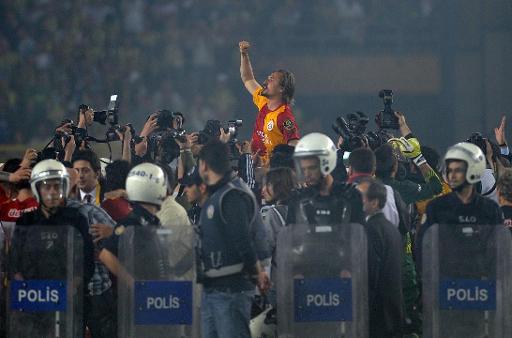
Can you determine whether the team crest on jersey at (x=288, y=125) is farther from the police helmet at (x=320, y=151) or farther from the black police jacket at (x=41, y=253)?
the black police jacket at (x=41, y=253)

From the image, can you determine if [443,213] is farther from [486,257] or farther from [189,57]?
[189,57]

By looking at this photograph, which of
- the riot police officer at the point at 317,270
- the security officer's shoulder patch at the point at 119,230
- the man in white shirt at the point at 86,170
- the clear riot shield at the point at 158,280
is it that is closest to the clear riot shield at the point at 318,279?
the riot police officer at the point at 317,270

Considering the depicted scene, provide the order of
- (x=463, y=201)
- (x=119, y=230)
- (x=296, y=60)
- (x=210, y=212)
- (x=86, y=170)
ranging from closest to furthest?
(x=210, y=212) < (x=119, y=230) < (x=463, y=201) < (x=86, y=170) < (x=296, y=60)

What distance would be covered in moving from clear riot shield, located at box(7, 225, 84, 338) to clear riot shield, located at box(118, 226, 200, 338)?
345 millimetres

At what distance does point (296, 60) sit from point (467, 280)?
12.9 m

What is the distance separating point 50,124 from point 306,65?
13.4 ft

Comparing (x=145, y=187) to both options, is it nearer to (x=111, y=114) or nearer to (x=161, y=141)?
(x=161, y=141)

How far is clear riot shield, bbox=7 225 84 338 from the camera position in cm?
786

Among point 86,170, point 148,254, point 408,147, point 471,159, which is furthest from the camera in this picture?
point 408,147

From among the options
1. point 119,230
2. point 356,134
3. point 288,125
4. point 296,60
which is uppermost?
point 296,60

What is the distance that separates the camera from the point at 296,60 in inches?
810

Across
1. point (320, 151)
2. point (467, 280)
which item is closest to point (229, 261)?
point (320, 151)

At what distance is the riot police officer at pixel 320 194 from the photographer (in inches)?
315

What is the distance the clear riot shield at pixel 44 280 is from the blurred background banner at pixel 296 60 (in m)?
11.9
